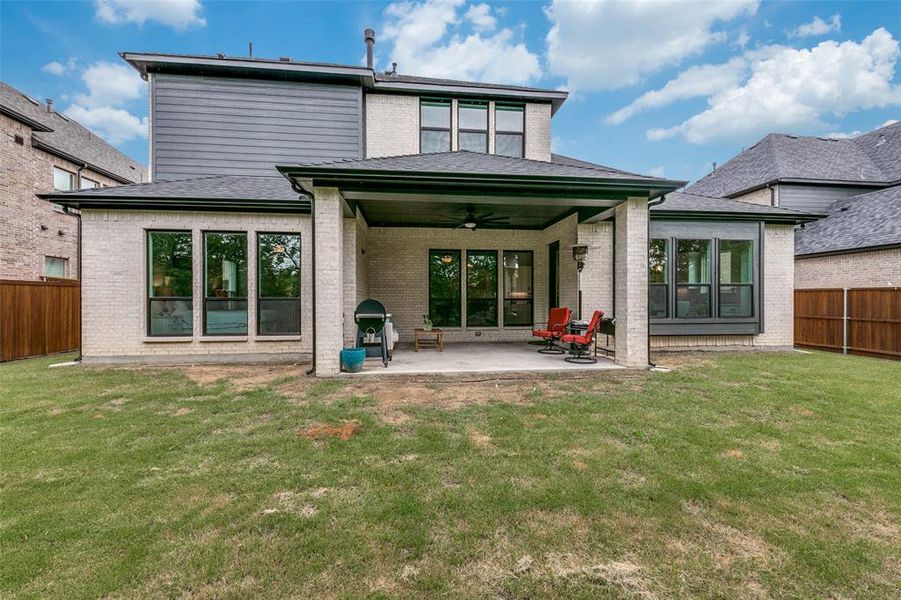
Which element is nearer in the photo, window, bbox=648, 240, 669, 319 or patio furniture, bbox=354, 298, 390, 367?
patio furniture, bbox=354, 298, 390, 367

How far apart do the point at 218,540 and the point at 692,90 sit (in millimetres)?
30007

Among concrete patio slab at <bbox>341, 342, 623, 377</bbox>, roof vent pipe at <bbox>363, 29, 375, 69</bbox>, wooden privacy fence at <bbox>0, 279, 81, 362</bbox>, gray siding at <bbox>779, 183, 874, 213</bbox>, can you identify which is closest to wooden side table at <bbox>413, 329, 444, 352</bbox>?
concrete patio slab at <bbox>341, 342, 623, 377</bbox>

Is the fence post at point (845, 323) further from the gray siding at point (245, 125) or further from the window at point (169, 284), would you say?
the window at point (169, 284)

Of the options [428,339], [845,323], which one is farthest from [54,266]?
[845,323]

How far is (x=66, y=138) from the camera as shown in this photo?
46.4 ft

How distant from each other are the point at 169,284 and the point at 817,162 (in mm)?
22884

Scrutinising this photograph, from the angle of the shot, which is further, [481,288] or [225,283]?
[481,288]

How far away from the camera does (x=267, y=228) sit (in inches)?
323

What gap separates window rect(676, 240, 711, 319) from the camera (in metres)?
9.47

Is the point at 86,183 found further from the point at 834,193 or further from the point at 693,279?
the point at 834,193

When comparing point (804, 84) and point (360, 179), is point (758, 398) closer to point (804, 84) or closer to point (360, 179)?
point (360, 179)

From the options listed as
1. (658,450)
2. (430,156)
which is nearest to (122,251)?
(430,156)

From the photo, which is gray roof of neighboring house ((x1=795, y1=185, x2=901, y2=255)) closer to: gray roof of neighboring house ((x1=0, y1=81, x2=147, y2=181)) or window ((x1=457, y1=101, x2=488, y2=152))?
window ((x1=457, y1=101, x2=488, y2=152))

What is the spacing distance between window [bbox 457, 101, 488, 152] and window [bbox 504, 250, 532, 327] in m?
3.22
